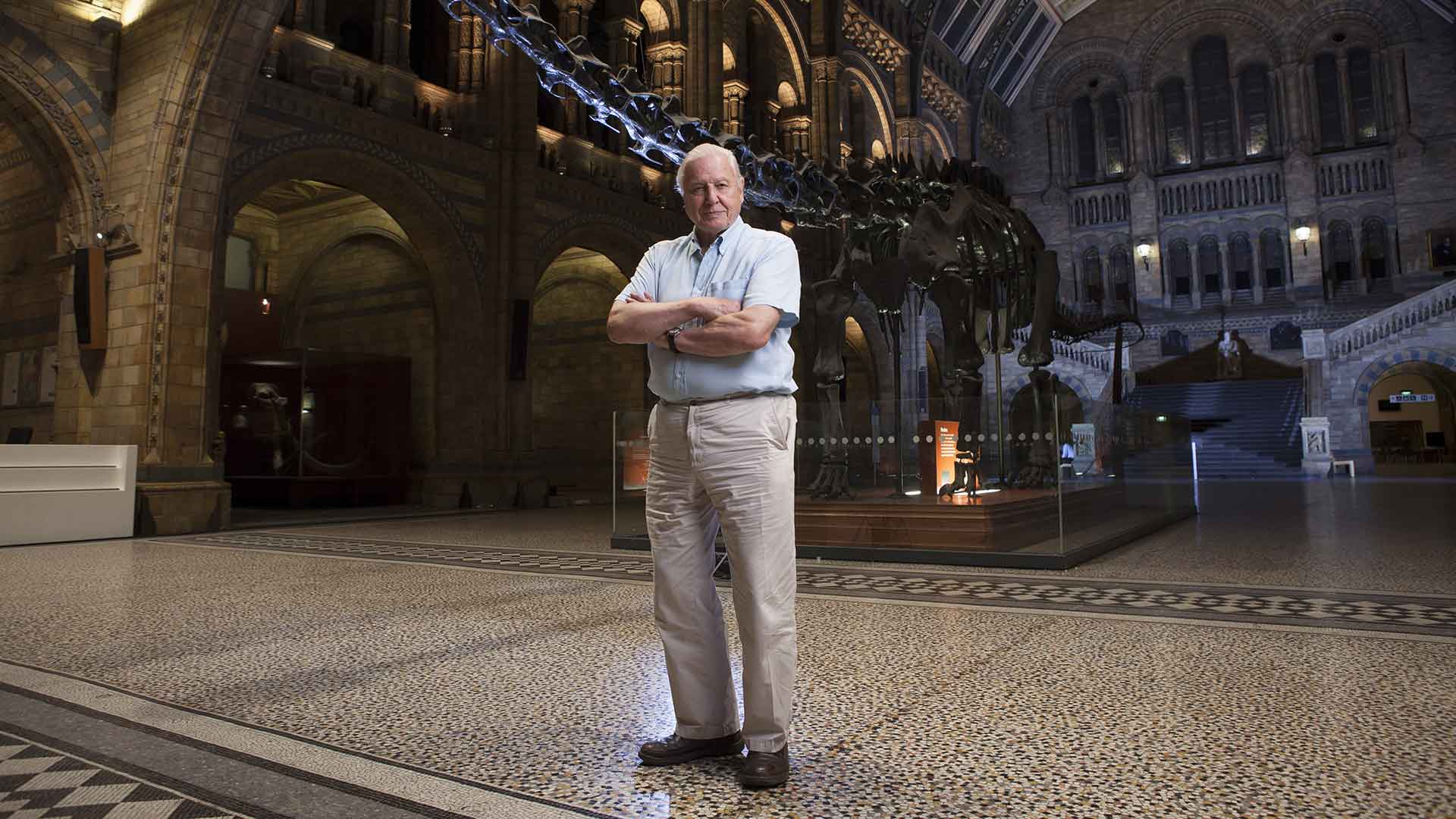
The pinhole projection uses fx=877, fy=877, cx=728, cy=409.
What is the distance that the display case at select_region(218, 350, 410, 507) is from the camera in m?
13.2

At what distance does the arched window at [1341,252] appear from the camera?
91.7 feet

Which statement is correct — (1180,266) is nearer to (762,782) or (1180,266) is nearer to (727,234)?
(727,234)

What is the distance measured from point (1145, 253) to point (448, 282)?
2562cm

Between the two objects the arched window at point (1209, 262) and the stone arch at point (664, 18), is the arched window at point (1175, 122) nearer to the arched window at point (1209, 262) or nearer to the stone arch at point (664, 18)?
the arched window at point (1209, 262)

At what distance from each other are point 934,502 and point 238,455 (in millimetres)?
11481

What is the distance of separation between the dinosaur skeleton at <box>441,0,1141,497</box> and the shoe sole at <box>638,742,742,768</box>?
425 cm

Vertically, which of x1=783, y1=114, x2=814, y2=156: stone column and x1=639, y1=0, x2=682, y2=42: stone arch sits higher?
x1=639, y1=0, x2=682, y2=42: stone arch

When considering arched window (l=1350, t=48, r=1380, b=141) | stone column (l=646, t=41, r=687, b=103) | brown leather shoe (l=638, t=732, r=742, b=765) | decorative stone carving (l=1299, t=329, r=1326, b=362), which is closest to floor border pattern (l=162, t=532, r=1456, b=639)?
brown leather shoe (l=638, t=732, r=742, b=765)

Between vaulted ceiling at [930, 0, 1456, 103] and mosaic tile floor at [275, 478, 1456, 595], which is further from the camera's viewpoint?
vaulted ceiling at [930, 0, 1456, 103]

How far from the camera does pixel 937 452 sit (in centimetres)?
659

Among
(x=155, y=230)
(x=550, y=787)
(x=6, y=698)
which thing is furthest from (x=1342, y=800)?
(x=155, y=230)

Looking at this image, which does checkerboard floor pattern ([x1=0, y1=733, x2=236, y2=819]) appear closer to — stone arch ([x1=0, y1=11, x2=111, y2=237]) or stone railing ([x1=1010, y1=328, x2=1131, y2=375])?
stone arch ([x1=0, y1=11, x2=111, y2=237])

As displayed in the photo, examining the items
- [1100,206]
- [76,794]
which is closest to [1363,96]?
[1100,206]

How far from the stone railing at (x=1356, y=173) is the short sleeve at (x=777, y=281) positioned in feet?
108
